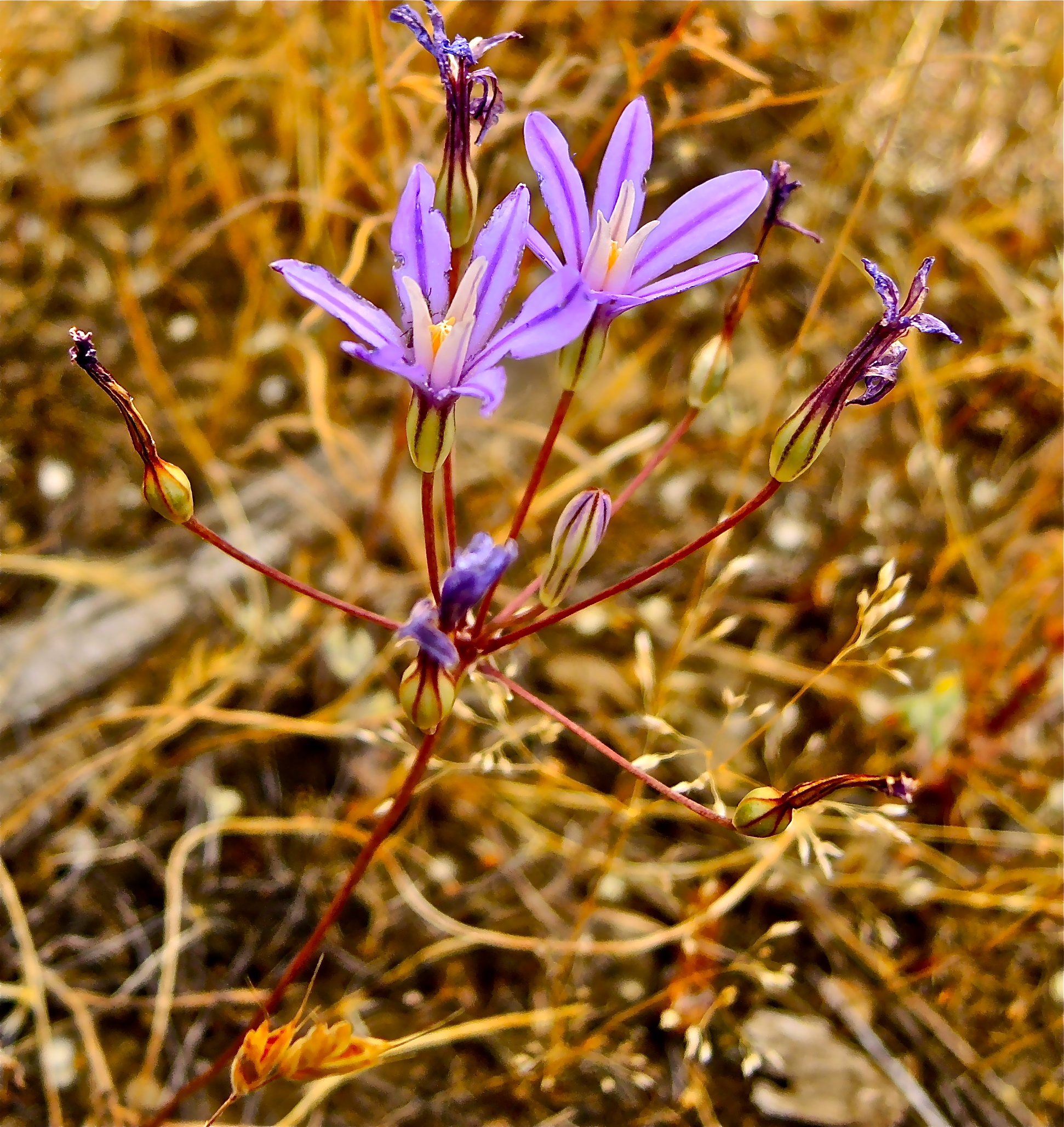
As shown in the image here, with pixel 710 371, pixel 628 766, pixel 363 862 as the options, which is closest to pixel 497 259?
pixel 710 371

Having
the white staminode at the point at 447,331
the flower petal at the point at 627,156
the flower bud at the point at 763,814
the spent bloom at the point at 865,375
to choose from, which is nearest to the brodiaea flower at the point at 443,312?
the white staminode at the point at 447,331

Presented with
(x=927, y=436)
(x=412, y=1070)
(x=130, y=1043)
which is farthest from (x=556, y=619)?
(x=927, y=436)

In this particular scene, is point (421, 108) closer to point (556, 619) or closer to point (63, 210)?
point (63, 210)

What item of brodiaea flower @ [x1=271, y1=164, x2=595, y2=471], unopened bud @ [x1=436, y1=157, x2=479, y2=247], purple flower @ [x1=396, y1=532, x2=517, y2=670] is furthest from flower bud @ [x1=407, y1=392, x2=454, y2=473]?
unopened bud @ [x1=436, y1=157, x2=479, y2=247]

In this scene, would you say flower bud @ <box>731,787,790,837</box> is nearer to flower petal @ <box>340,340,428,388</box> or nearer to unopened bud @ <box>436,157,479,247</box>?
flower petal @ <box>340,340,428,388</box>

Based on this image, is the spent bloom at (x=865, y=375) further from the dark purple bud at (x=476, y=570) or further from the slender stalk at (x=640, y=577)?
the dark purple bud at (x=476, y=570)

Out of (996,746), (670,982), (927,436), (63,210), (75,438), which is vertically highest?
(63,210)
